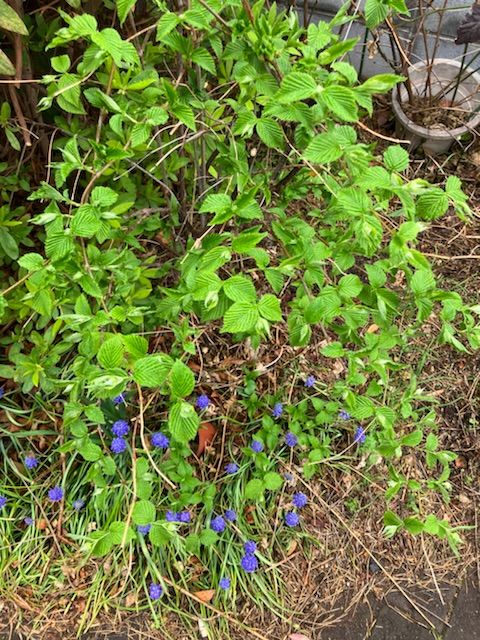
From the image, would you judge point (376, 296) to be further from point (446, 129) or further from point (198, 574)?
point (446, 129)

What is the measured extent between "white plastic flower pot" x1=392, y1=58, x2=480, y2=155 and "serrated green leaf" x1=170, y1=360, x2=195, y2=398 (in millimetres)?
1913

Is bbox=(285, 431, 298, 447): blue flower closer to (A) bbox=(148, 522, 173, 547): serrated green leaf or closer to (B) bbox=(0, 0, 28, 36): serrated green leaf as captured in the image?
(A) bbox=(148, 522, 173, 547): serrated green leaf

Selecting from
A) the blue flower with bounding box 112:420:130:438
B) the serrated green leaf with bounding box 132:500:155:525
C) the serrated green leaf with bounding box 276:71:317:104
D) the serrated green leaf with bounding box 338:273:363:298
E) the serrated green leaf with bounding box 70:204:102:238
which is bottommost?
the blue flower with bounding box 112:420:130:438

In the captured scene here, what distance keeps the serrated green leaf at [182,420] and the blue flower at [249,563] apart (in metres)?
→ 0.76

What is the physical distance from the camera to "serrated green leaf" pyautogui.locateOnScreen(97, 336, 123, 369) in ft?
3.25

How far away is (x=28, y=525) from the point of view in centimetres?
175

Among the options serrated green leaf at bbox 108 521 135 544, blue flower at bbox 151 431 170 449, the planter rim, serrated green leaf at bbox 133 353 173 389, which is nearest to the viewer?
serrated green leaf at bbox 133 353 173 389

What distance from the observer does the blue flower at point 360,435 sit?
1.84m

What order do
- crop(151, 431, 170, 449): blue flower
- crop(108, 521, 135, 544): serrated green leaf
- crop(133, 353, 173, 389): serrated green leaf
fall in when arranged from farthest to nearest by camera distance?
crop(151, 431, 170, 449): blue flower, crop(108, 521, 135, 544): serrated green leaf, crop(133, 353, 173, 389): serrated green leaf

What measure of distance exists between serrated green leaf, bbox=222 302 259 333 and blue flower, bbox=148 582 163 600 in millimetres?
973

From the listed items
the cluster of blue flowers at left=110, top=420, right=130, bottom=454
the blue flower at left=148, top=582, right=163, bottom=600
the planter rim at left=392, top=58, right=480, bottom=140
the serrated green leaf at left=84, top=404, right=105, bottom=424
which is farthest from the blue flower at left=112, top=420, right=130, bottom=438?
the planter rim at left=392, top=58, right=480, bottom=140

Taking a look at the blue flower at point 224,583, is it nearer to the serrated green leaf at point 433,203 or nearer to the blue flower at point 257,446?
the blue flower at point 257,446

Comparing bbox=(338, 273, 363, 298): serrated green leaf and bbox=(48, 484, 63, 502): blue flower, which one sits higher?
bbox=(338, 273, 363, 298): serrated green leaf

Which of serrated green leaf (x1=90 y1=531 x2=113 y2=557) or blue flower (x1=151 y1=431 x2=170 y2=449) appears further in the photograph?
blue flower (x1=151 y1=431 x2=170 y2=449)
